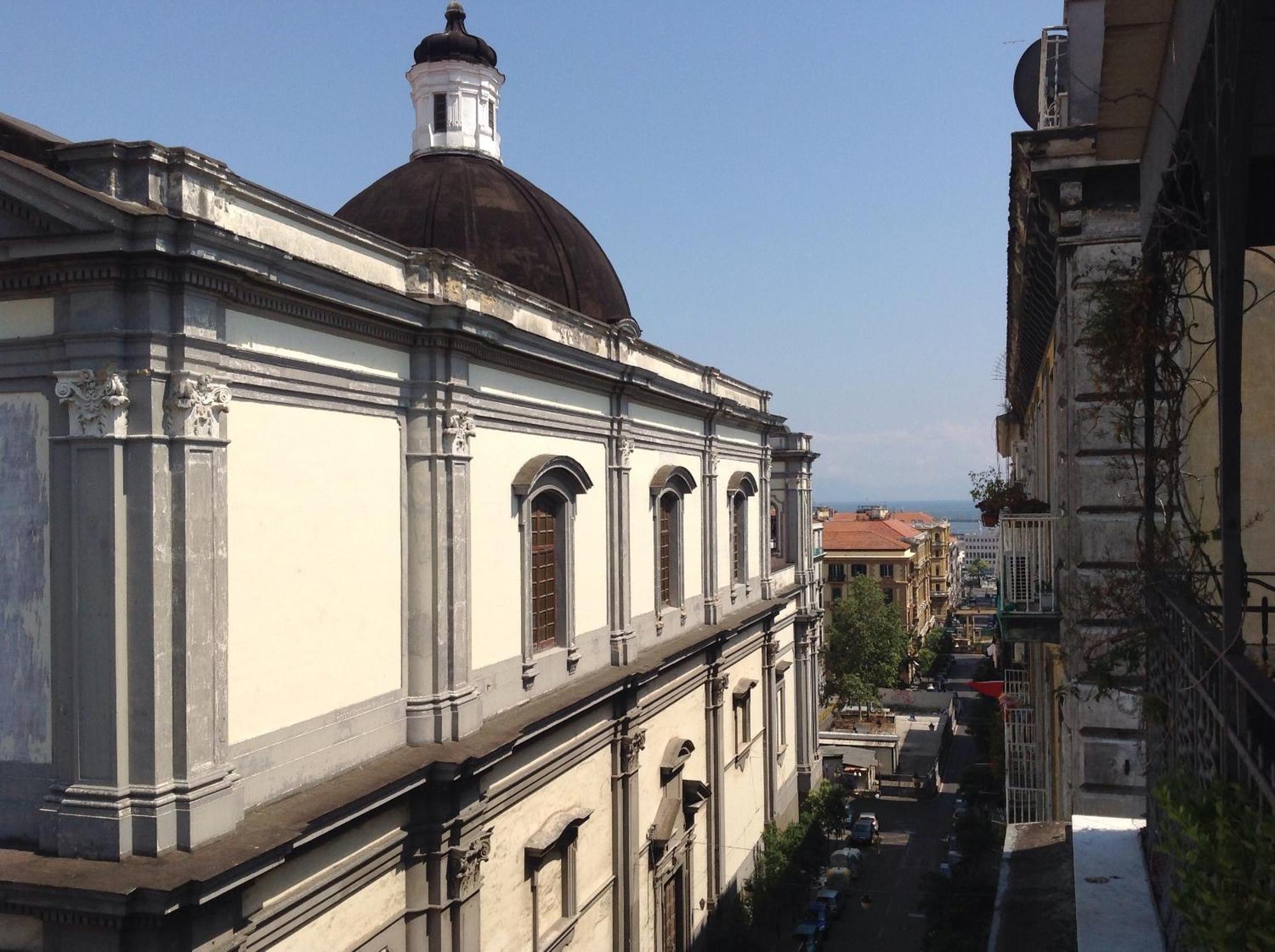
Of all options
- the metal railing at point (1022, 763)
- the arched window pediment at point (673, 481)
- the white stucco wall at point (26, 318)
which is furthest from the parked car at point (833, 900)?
the white stucco wall at point (26, 318)

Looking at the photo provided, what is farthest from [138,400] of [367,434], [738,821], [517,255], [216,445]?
[738,821]

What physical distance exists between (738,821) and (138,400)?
1819 centimetres

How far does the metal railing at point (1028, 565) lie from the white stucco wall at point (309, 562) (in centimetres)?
641

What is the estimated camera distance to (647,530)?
18656mm

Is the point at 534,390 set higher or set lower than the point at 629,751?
higher

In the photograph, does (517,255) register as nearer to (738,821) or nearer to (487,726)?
(487,726)

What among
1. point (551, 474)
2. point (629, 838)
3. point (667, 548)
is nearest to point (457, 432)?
point (551, 474)

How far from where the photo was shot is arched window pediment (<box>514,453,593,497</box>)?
44.9 ft

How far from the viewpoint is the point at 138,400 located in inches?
315

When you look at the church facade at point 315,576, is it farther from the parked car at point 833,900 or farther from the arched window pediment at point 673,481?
the parked car at point 833,900

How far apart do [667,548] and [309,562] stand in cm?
1096

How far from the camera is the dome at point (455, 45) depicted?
67.8ft

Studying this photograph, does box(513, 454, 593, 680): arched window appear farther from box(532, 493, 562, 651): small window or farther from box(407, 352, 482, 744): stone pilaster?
box(407, 352, 482, 744): stone pilaster

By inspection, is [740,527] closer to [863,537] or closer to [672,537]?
[672,537]
